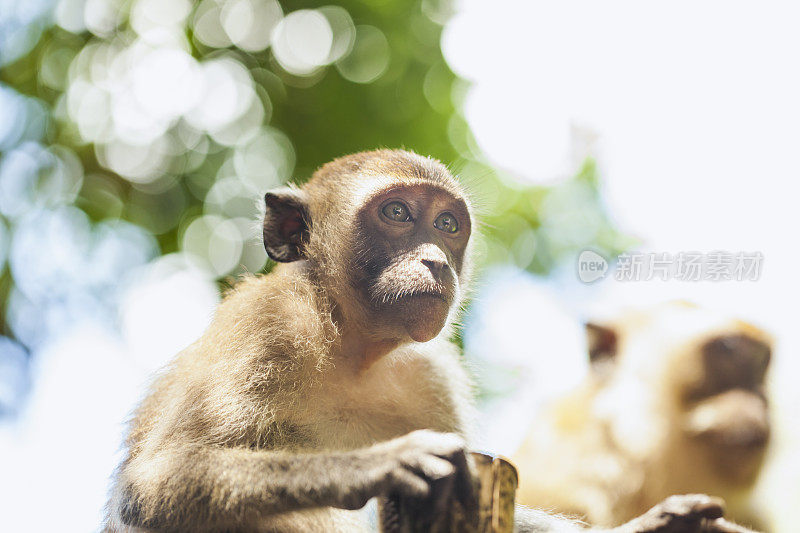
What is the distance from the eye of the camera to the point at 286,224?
4.36 m

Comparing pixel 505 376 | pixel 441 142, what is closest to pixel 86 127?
pixel 441 142

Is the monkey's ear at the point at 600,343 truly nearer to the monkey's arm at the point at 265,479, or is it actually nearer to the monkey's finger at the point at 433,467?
the monkey's arm at the point at 265,479

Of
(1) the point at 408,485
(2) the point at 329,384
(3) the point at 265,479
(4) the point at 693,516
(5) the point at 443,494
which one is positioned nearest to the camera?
(5) the point at 443,494

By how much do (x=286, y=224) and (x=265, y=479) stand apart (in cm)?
186

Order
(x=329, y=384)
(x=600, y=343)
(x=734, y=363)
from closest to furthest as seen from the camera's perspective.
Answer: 1. (x=329, y=384)
2. (x=734, y=363)
3. (x=600, y=343)

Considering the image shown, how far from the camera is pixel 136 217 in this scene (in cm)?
1056

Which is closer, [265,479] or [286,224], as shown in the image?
[265,479]

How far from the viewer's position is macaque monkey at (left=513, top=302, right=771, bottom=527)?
18.7 feet

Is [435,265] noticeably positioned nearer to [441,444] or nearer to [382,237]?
[382,237]

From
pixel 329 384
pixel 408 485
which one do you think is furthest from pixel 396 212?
pixel 408 485

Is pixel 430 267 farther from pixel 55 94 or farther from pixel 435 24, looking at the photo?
pixel 55 94

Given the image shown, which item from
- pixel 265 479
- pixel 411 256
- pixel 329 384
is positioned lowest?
pixel 329 384

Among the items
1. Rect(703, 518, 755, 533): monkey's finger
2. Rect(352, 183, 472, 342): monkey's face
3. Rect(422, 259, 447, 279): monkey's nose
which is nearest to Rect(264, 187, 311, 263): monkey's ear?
Rect(352, 183, 472, 342): monkey's face

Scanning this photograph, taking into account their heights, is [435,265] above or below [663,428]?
above
